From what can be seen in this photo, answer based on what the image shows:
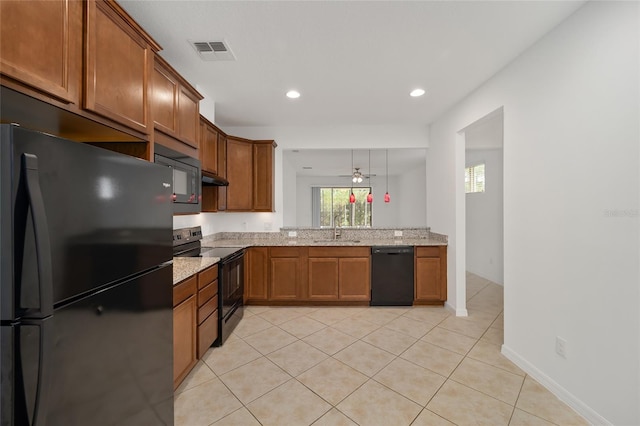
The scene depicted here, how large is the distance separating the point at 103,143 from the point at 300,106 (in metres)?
2.16

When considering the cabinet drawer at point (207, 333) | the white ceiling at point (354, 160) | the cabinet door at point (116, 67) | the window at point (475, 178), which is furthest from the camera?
the white ceiling at point (354, 160)

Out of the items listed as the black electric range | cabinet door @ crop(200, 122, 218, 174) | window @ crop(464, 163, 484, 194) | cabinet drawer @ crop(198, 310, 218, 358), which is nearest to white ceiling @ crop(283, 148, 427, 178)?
window @ crop(464, 163, 484, 194)

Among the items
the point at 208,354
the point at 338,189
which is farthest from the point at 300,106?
the point at 338,189

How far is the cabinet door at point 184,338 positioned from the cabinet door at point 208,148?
153 cm

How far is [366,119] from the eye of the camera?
3850mm

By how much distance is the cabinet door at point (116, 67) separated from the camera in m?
1.33

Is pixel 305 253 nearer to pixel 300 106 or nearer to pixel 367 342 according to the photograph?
pixel 367 342

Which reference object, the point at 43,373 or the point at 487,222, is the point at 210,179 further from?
the point at 487,222

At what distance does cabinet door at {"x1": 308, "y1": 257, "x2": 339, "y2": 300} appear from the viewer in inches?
144

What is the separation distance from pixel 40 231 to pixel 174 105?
1.69 m

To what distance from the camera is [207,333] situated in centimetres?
230

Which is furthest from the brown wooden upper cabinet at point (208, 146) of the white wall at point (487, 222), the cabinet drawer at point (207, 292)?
the white wall at point (487, 222)

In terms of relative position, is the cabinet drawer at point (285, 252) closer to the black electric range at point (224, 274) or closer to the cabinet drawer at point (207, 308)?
the black electric range at point (224, 274)

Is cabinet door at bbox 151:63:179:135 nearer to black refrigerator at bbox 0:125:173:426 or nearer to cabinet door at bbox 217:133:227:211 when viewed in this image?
black refrigerator at bbox 0:125:173:426
